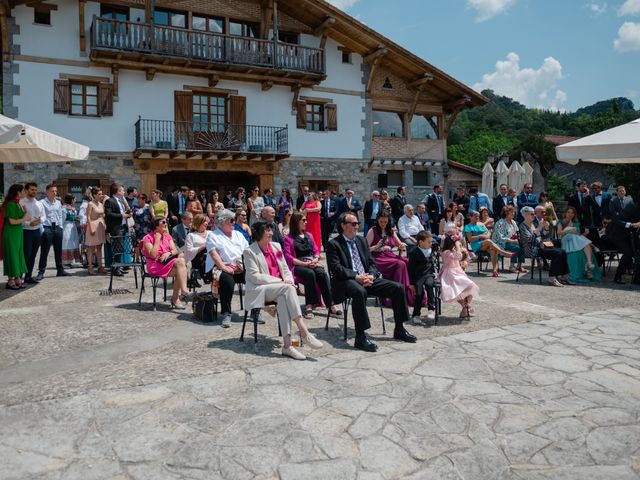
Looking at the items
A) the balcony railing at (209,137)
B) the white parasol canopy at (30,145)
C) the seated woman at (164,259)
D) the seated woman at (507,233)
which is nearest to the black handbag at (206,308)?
the seated woman at (164,259)

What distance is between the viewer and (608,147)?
8953mm

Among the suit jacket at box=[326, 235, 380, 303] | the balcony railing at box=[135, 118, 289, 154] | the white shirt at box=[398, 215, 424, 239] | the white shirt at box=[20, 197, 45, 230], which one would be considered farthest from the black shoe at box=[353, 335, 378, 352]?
the balcony railing at box=[135, 118, 289, 154]

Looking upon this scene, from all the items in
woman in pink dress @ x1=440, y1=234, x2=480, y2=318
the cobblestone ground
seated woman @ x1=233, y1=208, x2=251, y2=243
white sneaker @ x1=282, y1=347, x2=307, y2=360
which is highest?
seated woman @ x1=233, y1=208, x2=251, y2=243

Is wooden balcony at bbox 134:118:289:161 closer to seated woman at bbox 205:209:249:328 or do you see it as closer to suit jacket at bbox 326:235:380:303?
seated woman at bbox 205:209:249:328

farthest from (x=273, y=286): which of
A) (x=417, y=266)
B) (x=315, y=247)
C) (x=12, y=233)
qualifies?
(x=12, y=233)

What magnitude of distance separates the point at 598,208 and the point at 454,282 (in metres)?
6.02

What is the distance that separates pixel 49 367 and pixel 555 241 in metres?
8.58

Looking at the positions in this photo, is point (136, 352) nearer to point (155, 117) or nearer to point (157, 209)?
point (157, 209)

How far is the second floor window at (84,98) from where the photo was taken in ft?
54.0

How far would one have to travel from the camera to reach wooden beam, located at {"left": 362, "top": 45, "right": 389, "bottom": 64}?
19828 millimetres

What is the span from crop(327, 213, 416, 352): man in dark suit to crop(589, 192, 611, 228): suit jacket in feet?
22.4

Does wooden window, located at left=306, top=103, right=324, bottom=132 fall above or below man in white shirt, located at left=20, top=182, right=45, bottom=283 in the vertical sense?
above

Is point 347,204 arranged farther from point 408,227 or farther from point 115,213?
point 115,213

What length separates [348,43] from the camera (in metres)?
20.4
